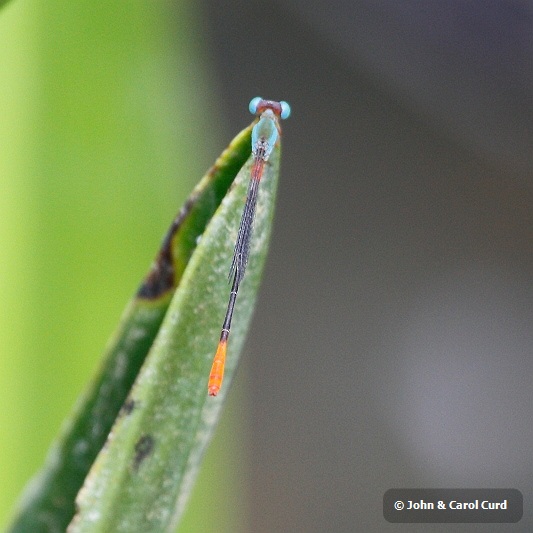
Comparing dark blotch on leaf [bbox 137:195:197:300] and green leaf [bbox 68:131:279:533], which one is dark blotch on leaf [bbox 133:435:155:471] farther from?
dark blotch on leaf [bbox 137:195:197:300]

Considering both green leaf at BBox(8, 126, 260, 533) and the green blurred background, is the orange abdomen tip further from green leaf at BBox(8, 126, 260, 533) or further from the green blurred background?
the green blurred background

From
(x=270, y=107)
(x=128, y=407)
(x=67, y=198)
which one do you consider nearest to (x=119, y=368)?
(x=128, y=407)

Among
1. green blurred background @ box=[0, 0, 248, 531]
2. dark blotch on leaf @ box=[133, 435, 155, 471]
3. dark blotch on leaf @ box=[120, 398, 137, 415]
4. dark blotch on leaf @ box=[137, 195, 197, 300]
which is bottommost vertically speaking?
dark blotch on leaf @ box=[133, 435, 155, 471]

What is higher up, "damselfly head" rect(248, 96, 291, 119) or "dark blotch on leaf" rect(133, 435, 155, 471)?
"damselfly head" rect(248, 96, 291, 119)

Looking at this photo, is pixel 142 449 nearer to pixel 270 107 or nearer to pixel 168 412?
pixel 168 412

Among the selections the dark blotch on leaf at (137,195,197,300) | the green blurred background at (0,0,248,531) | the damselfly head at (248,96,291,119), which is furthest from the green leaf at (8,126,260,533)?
the damselfly head at (248,96,291,119)

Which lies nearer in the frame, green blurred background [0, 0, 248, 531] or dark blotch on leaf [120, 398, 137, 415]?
dark blotch on leaf [120, 398, 137, 415]

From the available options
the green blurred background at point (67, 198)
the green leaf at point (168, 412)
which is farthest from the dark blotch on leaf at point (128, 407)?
the green blurred background at point (67, 198)
